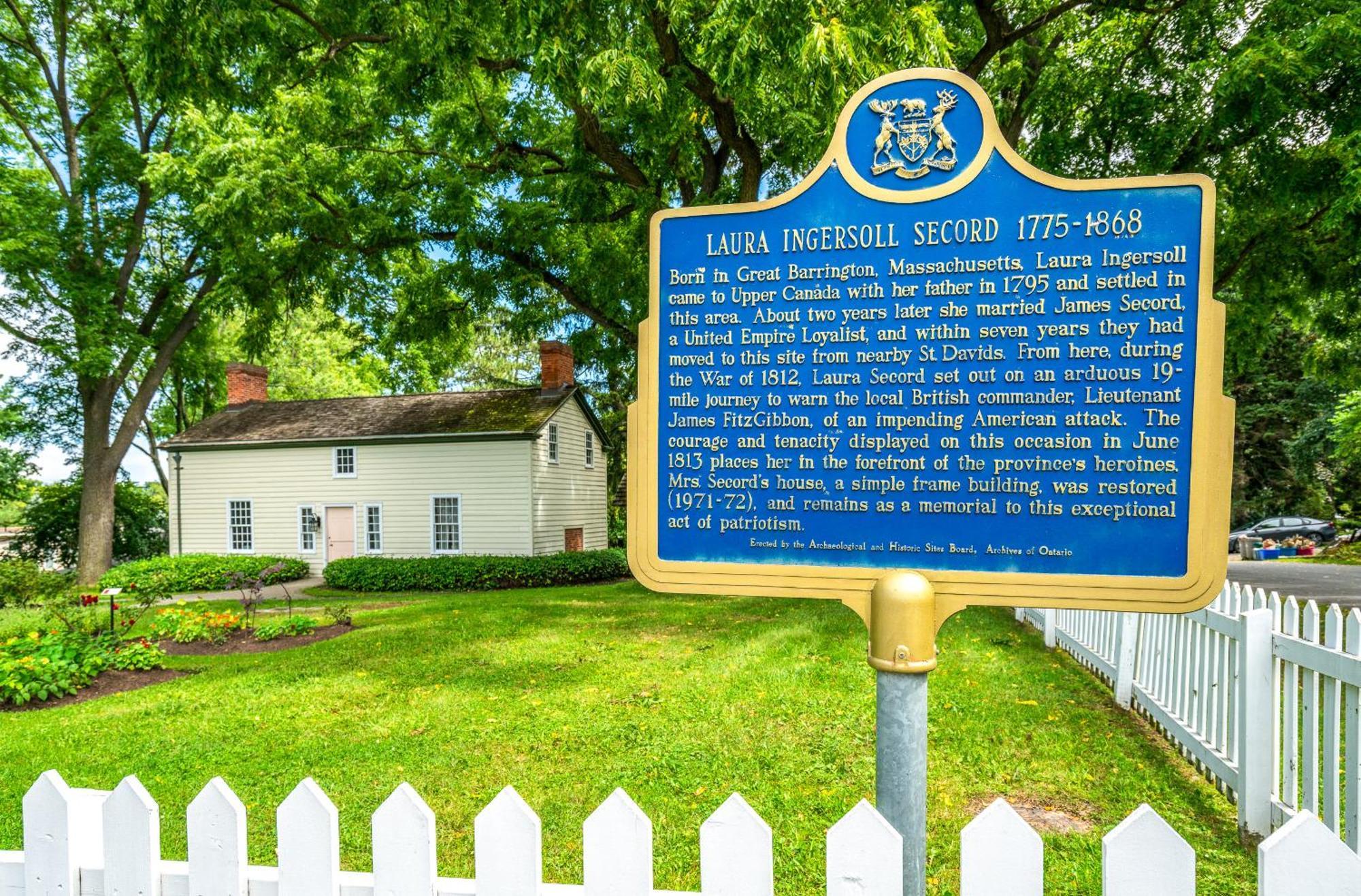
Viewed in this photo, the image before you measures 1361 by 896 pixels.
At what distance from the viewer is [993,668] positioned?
802 centimetres

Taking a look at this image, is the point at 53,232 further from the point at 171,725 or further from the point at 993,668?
the point at 993,668

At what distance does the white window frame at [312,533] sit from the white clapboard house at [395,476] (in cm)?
3

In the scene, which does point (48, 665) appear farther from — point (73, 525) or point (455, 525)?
point (73, 525)

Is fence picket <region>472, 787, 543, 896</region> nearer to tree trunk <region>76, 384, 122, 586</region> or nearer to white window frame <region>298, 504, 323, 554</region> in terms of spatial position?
white window frame <region>298, 504, 323, 554</region>

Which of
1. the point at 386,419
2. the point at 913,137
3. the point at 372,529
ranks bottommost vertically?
the point at 372,529

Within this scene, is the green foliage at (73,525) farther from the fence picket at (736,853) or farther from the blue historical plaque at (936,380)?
the fence picket at (736,853)

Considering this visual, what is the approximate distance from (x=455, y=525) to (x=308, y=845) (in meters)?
24.0

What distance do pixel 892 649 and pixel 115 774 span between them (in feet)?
19.6

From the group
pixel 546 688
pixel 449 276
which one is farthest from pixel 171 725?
pixel 449 276

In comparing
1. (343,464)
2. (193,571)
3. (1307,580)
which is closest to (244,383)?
(343,464)

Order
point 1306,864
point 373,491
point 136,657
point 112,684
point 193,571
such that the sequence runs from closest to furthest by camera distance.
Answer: point 1306,864 < point 112,684 < point 136,657 < point 193,571 < point 373,491

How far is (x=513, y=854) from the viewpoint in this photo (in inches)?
80.5

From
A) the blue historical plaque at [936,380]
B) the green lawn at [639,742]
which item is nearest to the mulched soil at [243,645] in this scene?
the green lawn at [639,742]

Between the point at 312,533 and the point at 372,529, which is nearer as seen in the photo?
the point at 372,529
